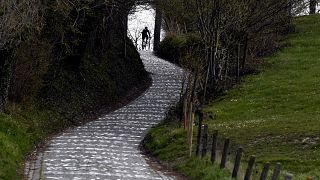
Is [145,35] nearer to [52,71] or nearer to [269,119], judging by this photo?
[52,71]

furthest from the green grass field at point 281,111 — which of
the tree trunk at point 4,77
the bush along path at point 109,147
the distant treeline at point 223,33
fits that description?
the tree trunk at point 4,77

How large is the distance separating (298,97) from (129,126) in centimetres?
868

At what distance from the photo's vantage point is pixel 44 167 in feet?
56.3

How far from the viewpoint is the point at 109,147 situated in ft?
70.8

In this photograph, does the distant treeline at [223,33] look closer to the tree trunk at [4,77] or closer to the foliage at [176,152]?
the foliage at [176,152]

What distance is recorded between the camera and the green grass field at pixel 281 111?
1930cm

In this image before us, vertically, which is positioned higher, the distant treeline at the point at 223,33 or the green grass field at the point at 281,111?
the distant treeline at the point at 223,33

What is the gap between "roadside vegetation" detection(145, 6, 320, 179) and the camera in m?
18.6

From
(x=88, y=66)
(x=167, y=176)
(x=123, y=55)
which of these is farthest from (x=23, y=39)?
(x=123, y=55)

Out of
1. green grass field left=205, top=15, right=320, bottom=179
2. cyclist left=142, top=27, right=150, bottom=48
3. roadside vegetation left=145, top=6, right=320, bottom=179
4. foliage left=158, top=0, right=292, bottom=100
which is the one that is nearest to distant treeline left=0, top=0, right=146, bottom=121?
foliage left=158, top=0, right=292, bottom=100

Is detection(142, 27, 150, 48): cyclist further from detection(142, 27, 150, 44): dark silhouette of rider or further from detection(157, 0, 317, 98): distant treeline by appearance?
detection(157, 0, 317, 98): distant treeline

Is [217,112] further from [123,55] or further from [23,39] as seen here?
[123,55]

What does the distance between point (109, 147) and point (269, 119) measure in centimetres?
747

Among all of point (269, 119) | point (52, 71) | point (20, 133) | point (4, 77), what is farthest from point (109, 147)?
point (52, 71)
